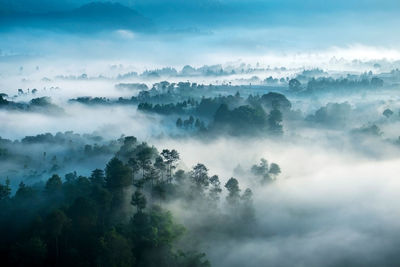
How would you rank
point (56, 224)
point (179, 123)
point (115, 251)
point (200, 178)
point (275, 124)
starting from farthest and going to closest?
point (179, 123) < point (275, 124) < point (200, 178) < point (56, 224) < point (115, 251)

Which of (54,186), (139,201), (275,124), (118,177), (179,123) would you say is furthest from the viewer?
(179,123)

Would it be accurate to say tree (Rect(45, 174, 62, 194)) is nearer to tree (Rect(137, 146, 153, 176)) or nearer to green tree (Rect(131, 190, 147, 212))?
tree (Rect(137, 146, 153, 176))

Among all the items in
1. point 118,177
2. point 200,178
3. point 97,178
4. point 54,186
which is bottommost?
point 54,186

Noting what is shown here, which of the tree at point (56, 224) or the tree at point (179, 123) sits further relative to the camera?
the tree at point (179, 123)

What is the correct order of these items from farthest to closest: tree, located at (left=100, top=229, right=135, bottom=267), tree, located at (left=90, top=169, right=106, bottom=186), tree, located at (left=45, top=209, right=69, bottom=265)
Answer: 1. tree, located at (left=90, top=169, right=106, bottom=186)
2. tree, located at (left=45, top=209, right=69, bottom=265)
3. tree, located at (left=100, top=229, right=135, bottom=267)

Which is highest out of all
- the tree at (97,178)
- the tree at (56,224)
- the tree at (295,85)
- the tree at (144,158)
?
the tree at (295,85)

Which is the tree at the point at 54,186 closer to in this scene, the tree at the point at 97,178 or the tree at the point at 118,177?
the tree at the point at 97,178

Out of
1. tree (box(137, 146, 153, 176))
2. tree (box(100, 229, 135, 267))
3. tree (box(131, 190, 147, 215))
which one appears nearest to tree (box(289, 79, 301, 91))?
tree (box(137, 146, 153, 176))

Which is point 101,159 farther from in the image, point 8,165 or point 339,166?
point 339,166

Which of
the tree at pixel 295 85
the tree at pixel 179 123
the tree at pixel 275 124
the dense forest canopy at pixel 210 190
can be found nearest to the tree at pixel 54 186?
the dense forest canopy at pixel 210 190

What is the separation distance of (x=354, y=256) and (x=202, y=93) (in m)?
128

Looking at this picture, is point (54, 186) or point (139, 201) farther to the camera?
point (54, 186)

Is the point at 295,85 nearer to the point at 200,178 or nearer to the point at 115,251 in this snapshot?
the point at 200,178

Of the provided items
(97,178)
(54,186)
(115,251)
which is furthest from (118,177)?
(115,251)
